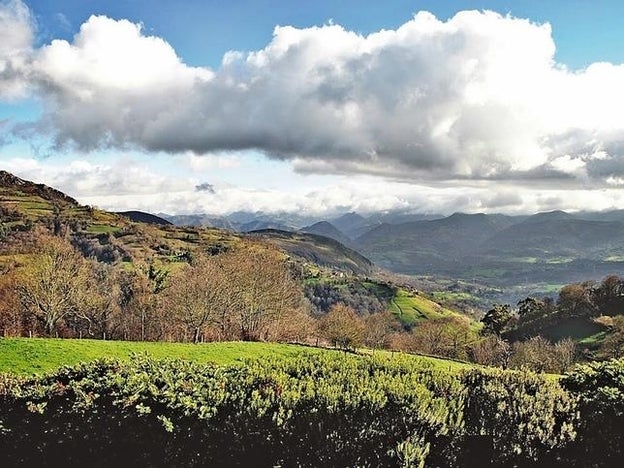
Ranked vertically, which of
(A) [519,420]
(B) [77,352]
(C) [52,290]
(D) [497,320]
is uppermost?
(A) [519,420]

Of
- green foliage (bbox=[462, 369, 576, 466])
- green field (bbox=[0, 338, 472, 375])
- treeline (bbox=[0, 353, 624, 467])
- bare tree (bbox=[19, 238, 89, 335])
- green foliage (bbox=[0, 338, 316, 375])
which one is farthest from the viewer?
bare tree (bbox=[19, 238, 89, 335])

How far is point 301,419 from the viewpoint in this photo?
1310 cm

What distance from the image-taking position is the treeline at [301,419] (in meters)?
12.8

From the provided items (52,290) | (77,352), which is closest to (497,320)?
(52,290)

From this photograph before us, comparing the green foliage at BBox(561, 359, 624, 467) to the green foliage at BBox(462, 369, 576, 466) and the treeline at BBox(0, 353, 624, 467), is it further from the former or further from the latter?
the green foliage at BBox(462, 369, 576, 466)

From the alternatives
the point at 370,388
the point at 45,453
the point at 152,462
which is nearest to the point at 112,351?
the point at 45,453

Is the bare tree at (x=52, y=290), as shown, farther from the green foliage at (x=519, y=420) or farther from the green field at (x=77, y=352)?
the green foliage at (x=519, y=420)

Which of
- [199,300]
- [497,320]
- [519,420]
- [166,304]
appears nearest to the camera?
[519,420]

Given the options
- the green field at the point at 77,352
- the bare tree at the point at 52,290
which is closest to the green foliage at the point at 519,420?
the green field at the point at 77,352

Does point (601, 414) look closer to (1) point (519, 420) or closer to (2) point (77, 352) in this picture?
(1) point (519, 420)

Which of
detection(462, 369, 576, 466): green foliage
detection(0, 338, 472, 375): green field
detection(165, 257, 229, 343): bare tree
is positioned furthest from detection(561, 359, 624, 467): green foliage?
detection(165, 257, 229, 343): bare tree

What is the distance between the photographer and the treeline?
41.9 ft

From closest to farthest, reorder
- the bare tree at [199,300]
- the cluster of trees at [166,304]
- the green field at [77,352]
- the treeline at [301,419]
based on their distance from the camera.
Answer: the treeline at [301,419] < the green field at [77,352] < the bare tree at [199,300] < the cluster of trees at [166,304]

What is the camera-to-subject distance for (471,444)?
1328cm
